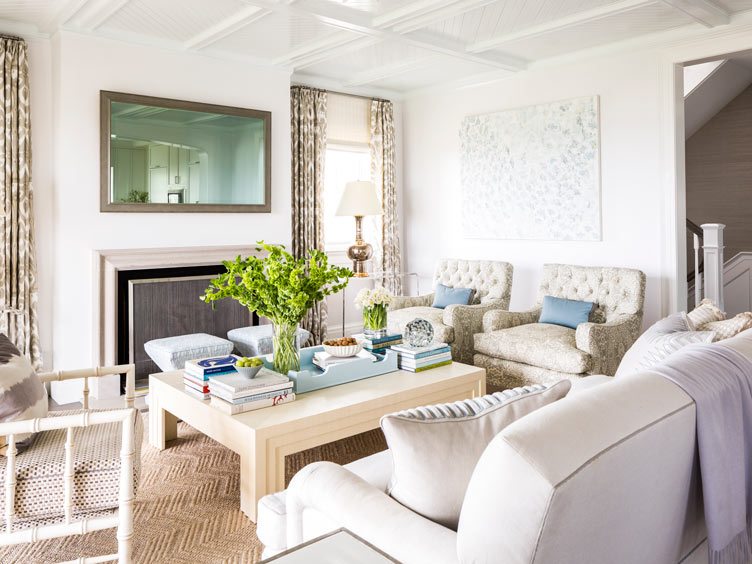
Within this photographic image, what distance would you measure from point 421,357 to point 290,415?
0.98 metres

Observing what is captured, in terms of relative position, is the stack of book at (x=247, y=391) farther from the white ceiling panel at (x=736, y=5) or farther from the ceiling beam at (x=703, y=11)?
the white ceiling panel at (x=736, y=5)

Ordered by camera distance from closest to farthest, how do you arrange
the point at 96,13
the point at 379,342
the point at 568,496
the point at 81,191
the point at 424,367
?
the point at 568,496 < the point at 424,367 < the point at 379,342 < the point at 96,13 < the point at 81,191

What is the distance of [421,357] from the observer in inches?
132

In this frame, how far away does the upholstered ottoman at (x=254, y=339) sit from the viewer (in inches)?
173

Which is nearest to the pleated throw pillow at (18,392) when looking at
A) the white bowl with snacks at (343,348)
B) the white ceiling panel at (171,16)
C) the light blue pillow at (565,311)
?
the white bowl with snacks at (343,348)

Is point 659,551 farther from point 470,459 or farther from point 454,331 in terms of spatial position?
point 454,331

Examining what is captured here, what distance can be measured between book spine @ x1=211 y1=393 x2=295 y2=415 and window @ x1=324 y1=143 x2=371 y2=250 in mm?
3476

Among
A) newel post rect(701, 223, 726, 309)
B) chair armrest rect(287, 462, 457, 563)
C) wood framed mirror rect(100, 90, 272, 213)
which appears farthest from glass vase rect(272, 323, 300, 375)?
newel post rect(701, 223, 726, 309)

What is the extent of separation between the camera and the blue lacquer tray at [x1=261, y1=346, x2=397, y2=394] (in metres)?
2.95

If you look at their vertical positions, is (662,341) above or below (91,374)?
above

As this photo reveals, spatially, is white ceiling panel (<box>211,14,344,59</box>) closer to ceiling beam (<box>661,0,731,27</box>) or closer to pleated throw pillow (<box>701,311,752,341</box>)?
ceiling beam (<box>661,0,731,27</box>)

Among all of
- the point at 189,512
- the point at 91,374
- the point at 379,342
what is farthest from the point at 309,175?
the point at 189,512

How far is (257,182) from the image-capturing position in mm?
5227

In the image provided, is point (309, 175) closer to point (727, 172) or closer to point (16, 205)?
point (16, 205)
